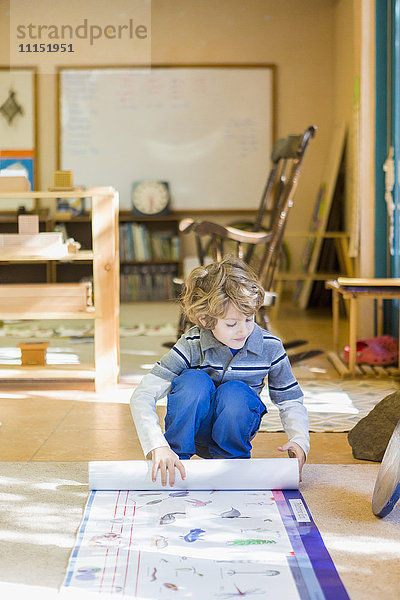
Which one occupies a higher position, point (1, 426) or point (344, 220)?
point (344, 220)

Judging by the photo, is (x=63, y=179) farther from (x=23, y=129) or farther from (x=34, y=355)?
(x=23, y=129)

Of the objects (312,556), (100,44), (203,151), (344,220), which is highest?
(100,44)

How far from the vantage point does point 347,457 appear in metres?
2.19

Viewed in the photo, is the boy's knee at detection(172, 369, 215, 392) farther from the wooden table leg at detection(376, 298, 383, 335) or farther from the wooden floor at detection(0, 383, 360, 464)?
the wooden table leg at detection(376, 298, 383, 335)

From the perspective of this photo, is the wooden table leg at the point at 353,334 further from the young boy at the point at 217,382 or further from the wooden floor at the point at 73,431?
the young boy at the point at 217,382

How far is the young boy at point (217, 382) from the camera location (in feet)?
5.76

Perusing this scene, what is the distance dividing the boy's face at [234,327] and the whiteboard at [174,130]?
490cm

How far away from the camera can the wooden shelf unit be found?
3.03 m

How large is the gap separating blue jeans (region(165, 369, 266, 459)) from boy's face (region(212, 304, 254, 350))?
12 cm

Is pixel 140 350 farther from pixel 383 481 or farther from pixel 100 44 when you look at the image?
pixel 100 44

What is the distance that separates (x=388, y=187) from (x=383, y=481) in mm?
2445

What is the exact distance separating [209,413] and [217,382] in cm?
9

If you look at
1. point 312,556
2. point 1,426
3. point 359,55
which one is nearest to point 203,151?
point 359,55

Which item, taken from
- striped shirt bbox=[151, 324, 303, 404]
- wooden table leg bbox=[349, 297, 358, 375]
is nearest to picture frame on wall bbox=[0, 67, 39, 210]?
wooden table leg bbox=[349, 297, 358, 375]
